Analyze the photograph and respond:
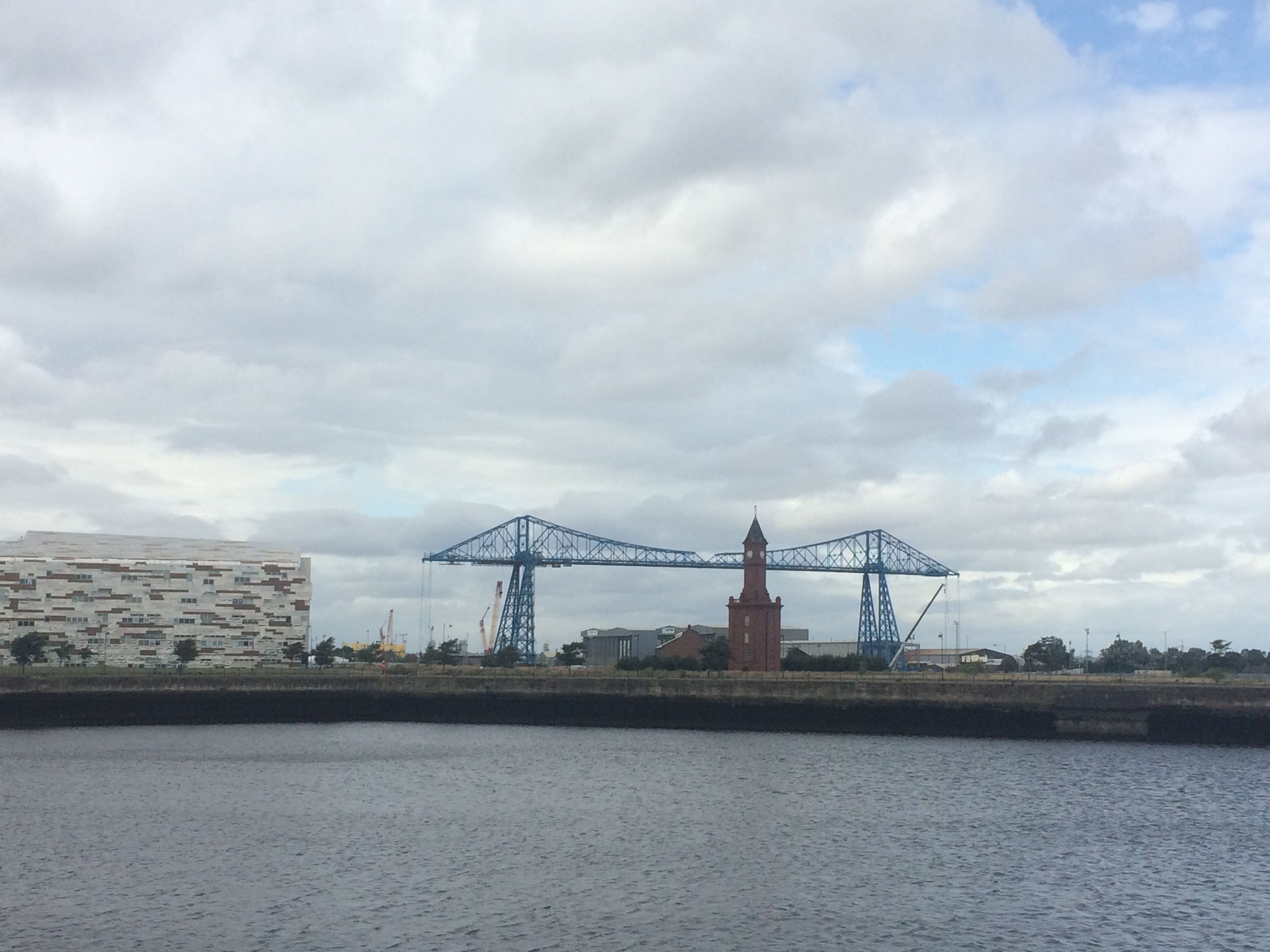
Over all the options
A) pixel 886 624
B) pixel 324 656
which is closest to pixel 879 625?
pixel 886 624

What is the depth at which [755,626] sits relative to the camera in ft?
436

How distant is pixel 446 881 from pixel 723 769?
94.8ft

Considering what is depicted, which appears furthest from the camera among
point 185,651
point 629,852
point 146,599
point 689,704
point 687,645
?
point 687,645

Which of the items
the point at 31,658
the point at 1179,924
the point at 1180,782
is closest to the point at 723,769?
the point at 1180,782

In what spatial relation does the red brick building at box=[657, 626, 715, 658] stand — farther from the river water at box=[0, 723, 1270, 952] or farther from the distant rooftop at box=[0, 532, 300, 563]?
the river water at box=[0, 723, 1270, 952]

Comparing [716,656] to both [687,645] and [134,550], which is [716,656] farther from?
[134,550]

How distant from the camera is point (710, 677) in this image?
3772 inches

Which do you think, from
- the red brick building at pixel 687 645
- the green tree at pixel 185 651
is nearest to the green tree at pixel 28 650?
the green tree at pixel 185 651

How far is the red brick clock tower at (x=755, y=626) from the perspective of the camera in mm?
131250

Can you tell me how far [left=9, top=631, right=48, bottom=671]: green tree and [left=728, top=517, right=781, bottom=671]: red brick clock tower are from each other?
6775 centimetres

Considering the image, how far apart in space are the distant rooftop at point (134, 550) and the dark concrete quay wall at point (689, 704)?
3994 centimetres

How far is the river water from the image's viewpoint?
29047 millimetres

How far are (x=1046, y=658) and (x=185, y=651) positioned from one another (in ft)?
334

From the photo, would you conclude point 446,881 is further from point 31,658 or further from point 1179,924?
point 31,658
